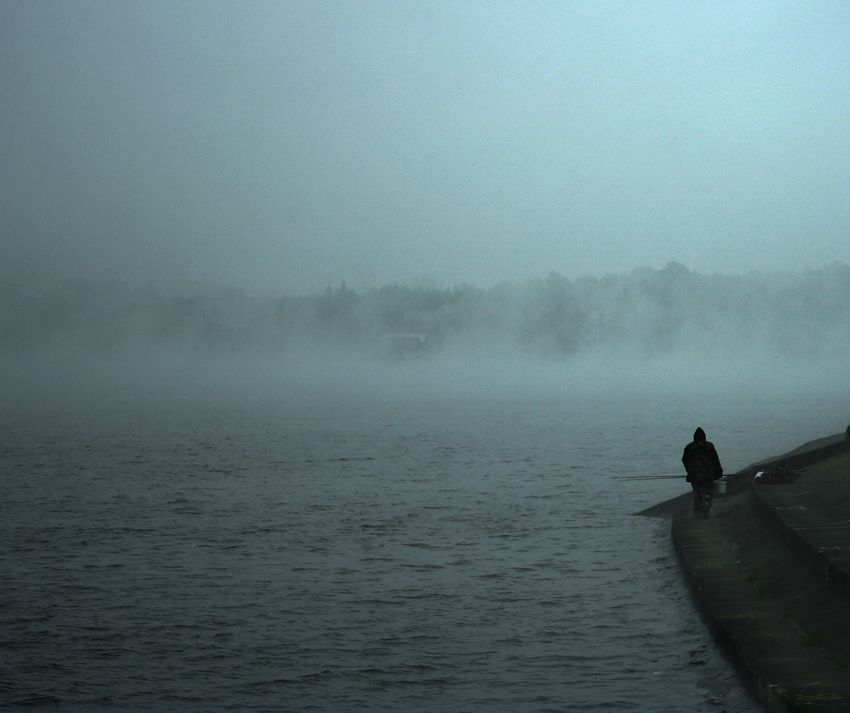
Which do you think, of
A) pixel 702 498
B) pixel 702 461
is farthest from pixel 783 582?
pixel 702 498

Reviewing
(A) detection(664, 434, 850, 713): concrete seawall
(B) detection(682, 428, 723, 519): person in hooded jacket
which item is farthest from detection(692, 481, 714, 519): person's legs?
(A) detection(664, 434, 850, 713): concrete seawall

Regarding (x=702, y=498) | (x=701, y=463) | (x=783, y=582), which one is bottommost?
(x=783, y=582)

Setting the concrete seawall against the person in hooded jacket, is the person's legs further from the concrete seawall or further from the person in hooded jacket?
the concrete seawall

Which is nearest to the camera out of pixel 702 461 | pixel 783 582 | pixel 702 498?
pixel 783 582

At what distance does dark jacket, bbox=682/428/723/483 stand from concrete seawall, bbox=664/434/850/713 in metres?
1.03

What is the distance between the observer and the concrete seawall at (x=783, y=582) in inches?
406

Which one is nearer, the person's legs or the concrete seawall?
the concrete seawall

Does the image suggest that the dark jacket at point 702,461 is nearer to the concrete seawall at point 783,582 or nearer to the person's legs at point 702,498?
the person's legs at point 702,498

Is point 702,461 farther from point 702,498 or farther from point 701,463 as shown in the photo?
point 702,498

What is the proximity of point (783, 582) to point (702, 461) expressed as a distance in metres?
6.97

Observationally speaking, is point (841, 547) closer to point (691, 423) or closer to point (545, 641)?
point (545, 641)

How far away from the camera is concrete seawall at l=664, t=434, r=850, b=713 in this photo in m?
10.3

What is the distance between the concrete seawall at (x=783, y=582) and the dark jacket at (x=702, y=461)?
1027 millimetres

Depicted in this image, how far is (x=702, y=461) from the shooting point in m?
21.2
